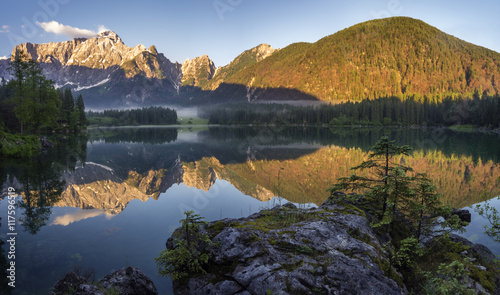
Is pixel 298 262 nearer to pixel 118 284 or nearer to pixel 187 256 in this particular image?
pixel 187 256

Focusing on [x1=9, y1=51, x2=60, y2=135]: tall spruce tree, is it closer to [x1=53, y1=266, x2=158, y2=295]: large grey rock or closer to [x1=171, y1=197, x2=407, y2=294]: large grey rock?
[x1=53, y1=266, x2=158, y2=295]: large grey rock

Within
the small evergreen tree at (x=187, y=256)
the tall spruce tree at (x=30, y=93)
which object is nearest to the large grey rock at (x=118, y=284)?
the small evergreen tree at (x=187, y=256)

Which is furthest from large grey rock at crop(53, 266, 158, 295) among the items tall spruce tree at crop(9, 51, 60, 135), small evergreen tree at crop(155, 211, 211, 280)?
tall spruce tree at crop(9, 51, 60, 135)

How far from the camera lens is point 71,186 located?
69.8 feet

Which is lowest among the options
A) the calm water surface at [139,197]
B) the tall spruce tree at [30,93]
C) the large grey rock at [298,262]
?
the calm water surface at [139,197]

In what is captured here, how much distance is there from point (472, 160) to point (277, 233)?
39.0 m

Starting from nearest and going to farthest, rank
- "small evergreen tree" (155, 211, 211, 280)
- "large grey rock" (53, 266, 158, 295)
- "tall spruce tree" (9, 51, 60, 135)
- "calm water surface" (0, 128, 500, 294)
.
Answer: "large grey rock" (53, 266, 158, 295), "small evergreen tree" (155, 211, 211, 280), "calm water surface" (0, 128, 500, 294), "tall spruce tree" (9, 51, 60, 135)

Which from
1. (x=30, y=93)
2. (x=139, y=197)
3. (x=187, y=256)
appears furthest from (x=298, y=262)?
(x=30, y=93)

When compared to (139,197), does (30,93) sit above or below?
above

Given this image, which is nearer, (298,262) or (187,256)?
(298,262)

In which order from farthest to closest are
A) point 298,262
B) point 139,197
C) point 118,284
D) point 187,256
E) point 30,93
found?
point 30,93 < point 139,197 < point 187,256 < point 298,262 < point 118,284

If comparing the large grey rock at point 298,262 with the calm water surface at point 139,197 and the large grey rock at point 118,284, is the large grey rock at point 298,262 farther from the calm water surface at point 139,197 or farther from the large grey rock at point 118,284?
the calm water surface at point 139,197

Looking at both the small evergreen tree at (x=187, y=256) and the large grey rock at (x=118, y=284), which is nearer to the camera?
the large grey rock at (x=118, y=284)

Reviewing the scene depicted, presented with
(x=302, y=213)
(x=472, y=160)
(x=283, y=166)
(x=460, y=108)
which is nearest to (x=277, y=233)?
(x=302, y=213)
